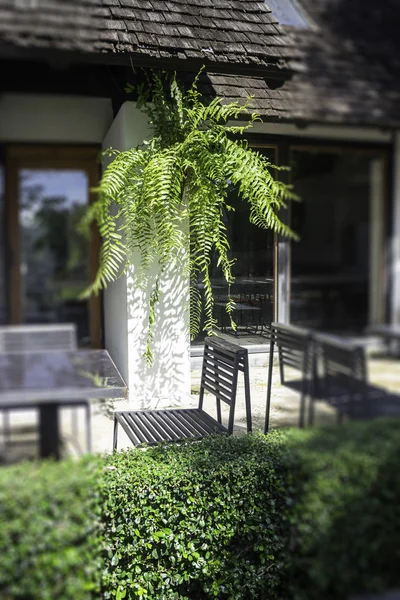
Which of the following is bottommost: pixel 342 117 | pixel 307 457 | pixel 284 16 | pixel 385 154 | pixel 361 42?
pixel 307 457

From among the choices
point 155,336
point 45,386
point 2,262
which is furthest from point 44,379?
point 155,336

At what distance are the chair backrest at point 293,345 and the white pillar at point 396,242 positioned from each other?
14.1 inches

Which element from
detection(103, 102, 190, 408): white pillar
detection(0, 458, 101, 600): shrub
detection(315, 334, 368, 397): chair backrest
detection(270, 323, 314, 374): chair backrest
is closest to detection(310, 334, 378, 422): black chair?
detection(315, 334, 368, 397): chair backrest

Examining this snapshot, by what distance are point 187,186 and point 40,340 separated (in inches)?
48.6

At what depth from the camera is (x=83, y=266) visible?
2.39m

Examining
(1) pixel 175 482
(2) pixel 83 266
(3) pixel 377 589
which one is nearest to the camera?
(3) pixel 377 589

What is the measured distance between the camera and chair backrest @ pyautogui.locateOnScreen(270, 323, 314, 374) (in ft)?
7.39

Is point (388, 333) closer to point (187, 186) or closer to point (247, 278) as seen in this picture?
point (247, 278)

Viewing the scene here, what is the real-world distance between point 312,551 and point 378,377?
0.70m

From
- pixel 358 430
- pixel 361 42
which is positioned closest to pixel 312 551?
pixel 358 430

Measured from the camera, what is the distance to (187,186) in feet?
9.66

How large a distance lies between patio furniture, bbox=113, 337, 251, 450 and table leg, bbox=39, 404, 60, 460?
98 centimetres

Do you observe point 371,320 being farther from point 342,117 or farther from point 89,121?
point 89,121

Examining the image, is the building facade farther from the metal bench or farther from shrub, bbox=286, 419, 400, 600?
shrub, bbox=286, 419, 400, 600
